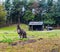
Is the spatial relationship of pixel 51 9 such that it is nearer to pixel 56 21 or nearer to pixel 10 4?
pixel 56 21

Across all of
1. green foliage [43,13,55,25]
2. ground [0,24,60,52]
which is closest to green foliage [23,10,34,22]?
green foliage [43,13,55,25]

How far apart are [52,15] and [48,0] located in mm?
6247

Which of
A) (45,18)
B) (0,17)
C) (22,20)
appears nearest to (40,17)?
(45,18)

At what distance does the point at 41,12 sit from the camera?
A: 231 feet

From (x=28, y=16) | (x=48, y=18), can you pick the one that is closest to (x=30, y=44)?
(x=28, y=16)

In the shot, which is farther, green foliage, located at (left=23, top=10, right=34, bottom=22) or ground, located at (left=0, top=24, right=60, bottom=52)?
green foliage, located at (left=23, top=10, right=34, bottom=22)

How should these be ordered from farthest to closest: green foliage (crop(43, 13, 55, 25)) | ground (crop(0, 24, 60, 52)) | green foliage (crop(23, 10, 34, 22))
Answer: green foliage (crop(23, 10, 34, 22)) → green foliage (crop(43, 13, 55, 25)) → ground (crop(0, 24, 60, 52))

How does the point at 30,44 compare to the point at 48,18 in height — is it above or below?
above

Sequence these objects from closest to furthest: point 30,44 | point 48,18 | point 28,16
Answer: point 30,44, point 28,16, point 48,18

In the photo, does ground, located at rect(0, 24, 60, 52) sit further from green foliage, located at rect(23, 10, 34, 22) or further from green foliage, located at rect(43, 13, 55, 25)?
green foliage, located at rect(23, 10, 34, 22)

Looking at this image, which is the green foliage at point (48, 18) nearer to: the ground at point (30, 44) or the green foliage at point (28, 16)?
the green foliage at point (28, 16)

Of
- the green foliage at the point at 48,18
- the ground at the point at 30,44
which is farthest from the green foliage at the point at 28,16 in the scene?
the ground at the point at 30,44

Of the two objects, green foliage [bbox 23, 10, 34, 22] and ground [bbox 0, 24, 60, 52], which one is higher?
ground [bbox 0, 24, 60, 52]

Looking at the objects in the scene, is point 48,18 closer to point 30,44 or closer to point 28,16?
point 28,16
